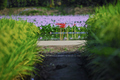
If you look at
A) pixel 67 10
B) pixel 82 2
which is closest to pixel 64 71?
pixel 67 10

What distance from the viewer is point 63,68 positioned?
4934mm

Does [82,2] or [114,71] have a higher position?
[82,2]

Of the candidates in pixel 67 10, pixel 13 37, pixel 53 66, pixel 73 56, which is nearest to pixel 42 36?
pixel 73 56

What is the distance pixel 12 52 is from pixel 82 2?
23.6 meters

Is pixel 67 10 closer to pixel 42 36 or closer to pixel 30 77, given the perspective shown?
pixel 42 36

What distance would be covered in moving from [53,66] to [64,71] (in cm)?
56

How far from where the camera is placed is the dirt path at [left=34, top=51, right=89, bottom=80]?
4320mm

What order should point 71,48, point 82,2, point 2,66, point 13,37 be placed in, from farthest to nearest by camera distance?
1. point 82,2
2. point 71,48
3. point 13,37
4. point 2,66

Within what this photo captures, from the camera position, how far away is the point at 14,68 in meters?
2.73

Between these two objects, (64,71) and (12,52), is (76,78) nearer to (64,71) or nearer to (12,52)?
(64,71)

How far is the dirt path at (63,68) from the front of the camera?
4.32m

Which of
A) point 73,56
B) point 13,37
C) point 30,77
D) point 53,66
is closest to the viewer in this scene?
point 13,37

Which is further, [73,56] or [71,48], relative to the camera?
[71,48]

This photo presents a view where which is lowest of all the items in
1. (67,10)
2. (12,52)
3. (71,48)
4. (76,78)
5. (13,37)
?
(76,78)
